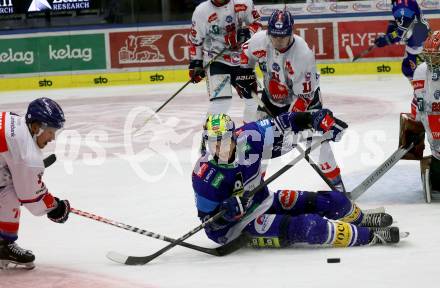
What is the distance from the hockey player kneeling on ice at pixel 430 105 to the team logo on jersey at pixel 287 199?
1.22 meters

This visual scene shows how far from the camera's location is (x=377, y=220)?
494cm

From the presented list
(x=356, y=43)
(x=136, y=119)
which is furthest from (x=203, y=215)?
(x=356, y=43)

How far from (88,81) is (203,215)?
8822 mm

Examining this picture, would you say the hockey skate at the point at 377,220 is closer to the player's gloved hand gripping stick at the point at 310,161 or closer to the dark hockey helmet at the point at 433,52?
the player's gloved hand gripping stick at the point at 310,161

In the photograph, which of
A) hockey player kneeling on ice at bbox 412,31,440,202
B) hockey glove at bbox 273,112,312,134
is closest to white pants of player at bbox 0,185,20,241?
hockey glove at bbox 273,112,312,134

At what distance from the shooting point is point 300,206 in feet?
16.0

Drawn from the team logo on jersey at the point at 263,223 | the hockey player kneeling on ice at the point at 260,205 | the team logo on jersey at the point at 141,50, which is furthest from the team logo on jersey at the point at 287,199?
the team logo on jersey at the point at 141,50

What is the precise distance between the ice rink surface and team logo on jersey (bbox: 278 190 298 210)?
0.89ft

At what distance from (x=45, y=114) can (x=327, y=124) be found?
1.51 meters

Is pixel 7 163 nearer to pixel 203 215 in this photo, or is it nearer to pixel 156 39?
pixel 203 215

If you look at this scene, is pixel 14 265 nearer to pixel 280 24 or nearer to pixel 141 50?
pixel 280 24

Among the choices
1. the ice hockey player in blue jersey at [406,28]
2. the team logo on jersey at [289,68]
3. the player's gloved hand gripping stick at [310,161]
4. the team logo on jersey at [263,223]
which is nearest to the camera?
the team logo on jersey at [263,223]

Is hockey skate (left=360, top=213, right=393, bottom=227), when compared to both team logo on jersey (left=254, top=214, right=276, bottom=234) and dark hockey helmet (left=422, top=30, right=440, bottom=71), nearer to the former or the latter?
team logo on jersey (left=254, top=214, right=276, bottom=234)

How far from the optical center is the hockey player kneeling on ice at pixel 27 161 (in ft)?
13.9
